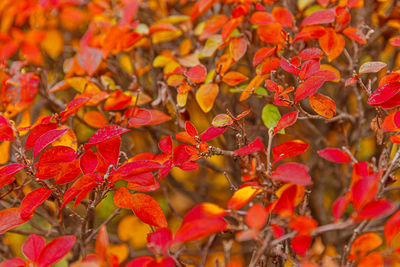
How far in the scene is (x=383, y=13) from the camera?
1.27m

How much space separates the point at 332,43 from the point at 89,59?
69 centimetres

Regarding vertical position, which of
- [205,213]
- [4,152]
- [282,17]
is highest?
[282,17]

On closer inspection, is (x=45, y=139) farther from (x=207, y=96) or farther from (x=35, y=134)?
(x=207, y=96)

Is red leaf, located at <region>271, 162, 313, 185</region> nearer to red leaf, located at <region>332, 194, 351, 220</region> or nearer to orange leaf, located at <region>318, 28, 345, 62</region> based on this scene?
red leaf, located at <region>332, 194, 351, 220</region>

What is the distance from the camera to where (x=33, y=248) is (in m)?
0.71

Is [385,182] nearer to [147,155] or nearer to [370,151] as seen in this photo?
[147,155]

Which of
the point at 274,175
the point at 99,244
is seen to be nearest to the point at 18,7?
the point at 99,244

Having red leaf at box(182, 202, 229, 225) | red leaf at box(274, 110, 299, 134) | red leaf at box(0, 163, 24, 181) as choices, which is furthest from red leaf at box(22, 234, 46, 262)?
red leaf at box(274, 110, 299, 134)

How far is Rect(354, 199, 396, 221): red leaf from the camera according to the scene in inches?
21.3

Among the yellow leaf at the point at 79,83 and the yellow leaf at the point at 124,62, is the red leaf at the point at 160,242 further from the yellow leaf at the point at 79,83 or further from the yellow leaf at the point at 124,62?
the yellow leaf at the point at 124,62

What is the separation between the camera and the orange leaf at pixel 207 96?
0.96 m

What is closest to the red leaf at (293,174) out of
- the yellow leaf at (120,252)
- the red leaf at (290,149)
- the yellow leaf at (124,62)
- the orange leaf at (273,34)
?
the red leaf at (290,149)

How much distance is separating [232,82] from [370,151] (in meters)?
0.63

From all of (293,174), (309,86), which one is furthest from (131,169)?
→ (309,86)
